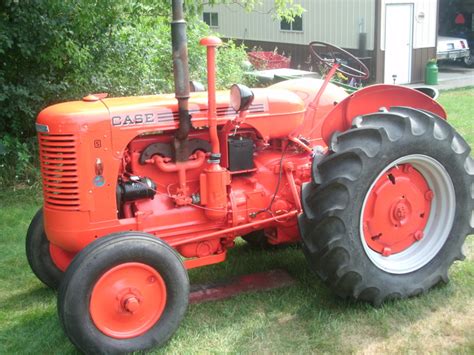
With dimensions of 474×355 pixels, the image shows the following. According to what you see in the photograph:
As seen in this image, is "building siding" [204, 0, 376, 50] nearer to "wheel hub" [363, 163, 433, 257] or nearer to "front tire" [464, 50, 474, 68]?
"front tire" [464, 50, 474, 68]

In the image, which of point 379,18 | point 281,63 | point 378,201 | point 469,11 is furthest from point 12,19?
point 469,11

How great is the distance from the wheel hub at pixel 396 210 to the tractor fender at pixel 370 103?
17.9 inches

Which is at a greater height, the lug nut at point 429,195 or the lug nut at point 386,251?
the lug nut at point 429,195

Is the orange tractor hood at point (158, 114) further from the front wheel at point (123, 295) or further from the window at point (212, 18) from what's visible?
the window at point (212, 18)

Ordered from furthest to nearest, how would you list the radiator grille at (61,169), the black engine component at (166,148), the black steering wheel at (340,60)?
the black steering wheel at (340,60)
the black engine component at (166,148)
the radiator grille at (61,169)

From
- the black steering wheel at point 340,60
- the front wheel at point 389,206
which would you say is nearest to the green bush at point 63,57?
the black steering wheel at point 340,60

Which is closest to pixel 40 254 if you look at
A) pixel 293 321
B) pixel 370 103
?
pixel 293 321

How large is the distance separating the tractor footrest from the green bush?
10.8 feet

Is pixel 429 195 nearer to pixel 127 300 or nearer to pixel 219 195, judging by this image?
pixel 219 195

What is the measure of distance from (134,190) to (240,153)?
2.39ft

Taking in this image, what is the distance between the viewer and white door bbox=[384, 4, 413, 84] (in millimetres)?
14523

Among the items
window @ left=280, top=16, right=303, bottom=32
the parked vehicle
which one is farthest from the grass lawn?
the parked vehicle

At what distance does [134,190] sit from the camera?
353 centimetres

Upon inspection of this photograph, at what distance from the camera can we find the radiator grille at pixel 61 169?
3336 mm
